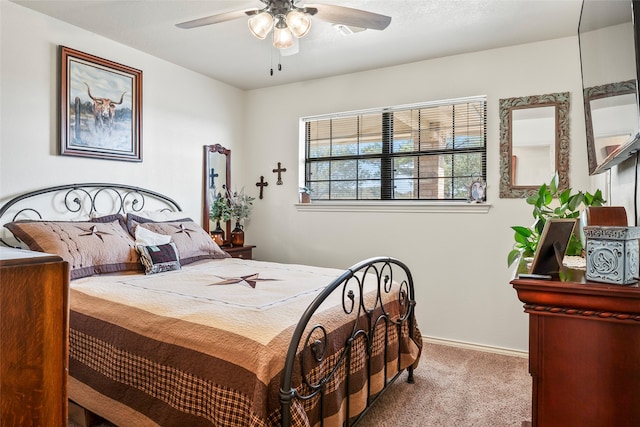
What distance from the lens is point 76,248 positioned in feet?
7.92

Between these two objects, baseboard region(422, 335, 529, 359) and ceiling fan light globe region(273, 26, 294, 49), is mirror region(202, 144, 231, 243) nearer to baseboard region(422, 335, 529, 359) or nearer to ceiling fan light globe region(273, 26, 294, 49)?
ceiling fan light globe region(273, 26, 294, 49)

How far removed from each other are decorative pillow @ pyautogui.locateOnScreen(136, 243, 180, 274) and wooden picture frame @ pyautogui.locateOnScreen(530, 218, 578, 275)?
→ 2.27m

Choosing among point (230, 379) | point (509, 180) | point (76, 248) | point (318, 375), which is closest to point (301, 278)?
point (318, 375)

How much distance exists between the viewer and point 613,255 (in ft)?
3.22

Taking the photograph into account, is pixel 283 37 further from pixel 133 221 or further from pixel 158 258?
pixel 133 221

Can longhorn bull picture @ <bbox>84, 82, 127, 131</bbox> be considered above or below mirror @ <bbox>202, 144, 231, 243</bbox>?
above

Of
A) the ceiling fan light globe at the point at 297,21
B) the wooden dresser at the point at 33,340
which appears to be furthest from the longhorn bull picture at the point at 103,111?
the wooden dresser at the point at 33,340

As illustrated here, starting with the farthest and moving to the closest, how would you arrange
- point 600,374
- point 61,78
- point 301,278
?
point 61,78, point 301,278, point 600,374

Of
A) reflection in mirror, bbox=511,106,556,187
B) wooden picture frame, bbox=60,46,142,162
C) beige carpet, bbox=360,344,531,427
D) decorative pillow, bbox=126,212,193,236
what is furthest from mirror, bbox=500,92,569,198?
wooden picture frame, bbox=60,46,142,162

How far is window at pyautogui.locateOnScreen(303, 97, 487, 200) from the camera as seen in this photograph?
3.48 metres

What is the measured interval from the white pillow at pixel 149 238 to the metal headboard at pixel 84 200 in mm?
466

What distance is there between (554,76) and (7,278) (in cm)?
352

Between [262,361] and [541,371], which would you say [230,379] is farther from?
[541,371]

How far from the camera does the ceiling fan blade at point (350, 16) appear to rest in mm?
2020
